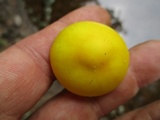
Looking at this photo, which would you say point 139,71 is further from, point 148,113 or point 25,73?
point 25,73

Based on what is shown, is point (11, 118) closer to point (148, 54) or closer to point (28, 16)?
point (148, 54)

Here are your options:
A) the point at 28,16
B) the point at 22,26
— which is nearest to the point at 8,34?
the point at 22,26

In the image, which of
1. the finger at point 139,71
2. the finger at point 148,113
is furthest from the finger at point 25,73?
the finger at point 148,113

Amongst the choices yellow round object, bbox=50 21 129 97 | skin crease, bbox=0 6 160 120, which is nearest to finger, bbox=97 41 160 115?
skin crease, bbox=0 6 160 120

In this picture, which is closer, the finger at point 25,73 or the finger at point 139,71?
the finger at point 25,73

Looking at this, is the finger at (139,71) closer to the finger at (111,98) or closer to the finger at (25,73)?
the finger at (111,98)

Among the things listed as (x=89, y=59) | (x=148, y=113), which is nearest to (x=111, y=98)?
(x=148, y=113)

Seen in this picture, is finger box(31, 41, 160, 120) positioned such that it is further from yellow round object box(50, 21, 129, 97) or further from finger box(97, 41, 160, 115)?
yellow round object box(50, 21, 129, 97)
